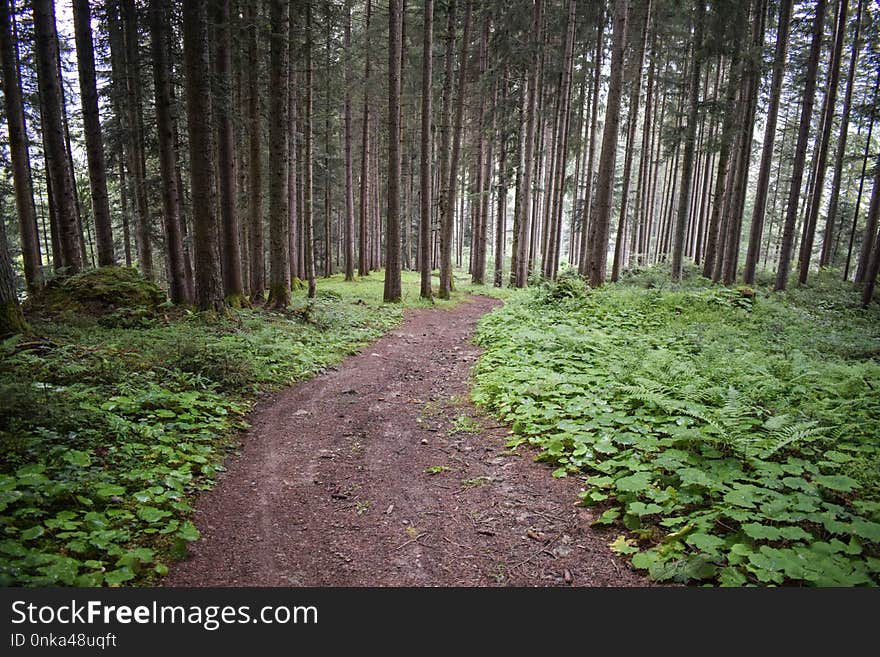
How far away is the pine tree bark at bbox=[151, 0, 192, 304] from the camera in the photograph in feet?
33.9

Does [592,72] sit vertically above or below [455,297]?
above

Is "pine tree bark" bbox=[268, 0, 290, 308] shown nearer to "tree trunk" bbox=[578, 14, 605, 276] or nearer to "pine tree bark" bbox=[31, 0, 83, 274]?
"pine tree bark" bbox=[31, 0, 83, 274]

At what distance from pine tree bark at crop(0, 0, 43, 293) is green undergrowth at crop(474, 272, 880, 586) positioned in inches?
504

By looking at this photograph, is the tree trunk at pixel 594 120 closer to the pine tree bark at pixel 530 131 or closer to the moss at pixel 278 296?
the pine tree bark at pixel 530 131

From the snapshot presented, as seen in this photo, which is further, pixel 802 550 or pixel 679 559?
pixel 679 559

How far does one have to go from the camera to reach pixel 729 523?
3.47 metres

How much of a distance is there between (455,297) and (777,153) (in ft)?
127

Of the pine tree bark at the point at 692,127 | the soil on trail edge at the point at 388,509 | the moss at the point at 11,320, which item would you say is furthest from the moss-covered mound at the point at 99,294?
the pine tree bark at the point at 692,127

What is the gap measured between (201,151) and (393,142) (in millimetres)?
6867

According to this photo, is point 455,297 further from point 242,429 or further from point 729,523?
point 729,523

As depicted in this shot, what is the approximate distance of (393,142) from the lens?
602 inches

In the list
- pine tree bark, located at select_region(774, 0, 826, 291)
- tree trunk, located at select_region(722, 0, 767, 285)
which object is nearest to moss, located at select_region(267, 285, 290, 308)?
tree trunk, located at select_region(722, 0, 767, 285)

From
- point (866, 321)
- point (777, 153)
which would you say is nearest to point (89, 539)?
point (866, 321)

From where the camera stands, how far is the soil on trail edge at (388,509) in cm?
345
